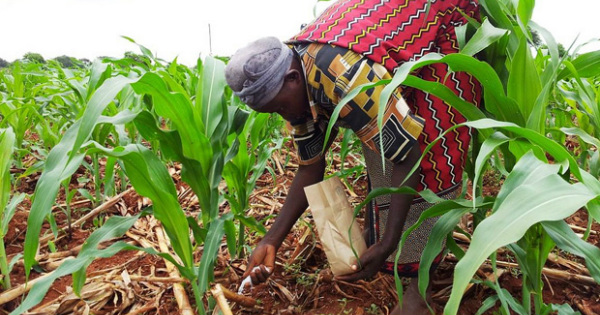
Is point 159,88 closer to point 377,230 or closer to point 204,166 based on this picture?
point 204,166

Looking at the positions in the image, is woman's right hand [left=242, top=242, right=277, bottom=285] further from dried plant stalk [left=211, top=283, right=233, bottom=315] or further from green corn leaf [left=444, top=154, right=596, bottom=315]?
green corn leaf [left=444, top=154, right=596, bottom=315]

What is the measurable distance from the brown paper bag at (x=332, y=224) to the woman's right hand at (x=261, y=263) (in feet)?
0.62

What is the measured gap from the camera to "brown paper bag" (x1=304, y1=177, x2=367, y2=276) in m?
1.37

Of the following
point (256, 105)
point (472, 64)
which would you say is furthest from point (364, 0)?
point (472, 64)

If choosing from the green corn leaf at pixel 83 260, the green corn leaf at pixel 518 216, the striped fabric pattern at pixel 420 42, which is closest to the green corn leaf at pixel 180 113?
the green corn leaf at pixel 83 260

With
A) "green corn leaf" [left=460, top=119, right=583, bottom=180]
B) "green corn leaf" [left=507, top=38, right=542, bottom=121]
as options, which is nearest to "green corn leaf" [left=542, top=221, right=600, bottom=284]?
"green corn leaf" [left=460, top=119, right=583, bottom=180]

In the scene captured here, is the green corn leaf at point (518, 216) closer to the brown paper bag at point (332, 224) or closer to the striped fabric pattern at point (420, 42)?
the striped fabric pattern at point (420, 42)

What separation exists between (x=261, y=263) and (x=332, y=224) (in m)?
0.28

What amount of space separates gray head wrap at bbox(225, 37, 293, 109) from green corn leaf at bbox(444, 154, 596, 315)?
2.45 feet

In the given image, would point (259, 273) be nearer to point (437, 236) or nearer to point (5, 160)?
point (437, 236)

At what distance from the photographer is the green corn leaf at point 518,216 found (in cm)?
56

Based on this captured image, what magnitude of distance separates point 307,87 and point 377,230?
26.7 inches

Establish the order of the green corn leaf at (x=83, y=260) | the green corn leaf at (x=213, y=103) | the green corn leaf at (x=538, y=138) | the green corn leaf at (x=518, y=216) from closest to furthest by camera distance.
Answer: the green corn leaf at (x=518, y=216) → the green corn leaf at (x=538, y=138) → the green corn leaf at (x=83, y=260) → the green corn leaf at (x=213, y=103)

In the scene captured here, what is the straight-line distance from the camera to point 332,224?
1.38 meters
